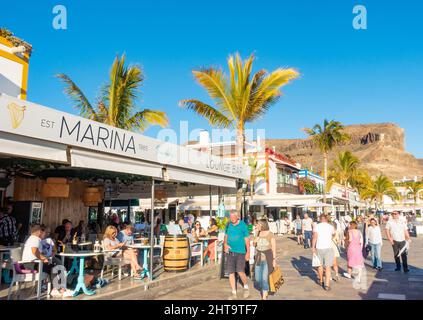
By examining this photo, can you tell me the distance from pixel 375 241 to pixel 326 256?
145 inches

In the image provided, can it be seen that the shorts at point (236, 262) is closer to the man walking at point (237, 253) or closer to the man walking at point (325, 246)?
the man walking at point (237, 253)

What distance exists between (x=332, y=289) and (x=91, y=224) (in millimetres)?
9478

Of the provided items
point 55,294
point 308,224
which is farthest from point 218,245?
point 308,224

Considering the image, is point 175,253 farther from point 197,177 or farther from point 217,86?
point 217,86

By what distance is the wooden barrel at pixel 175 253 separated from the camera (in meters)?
8.87

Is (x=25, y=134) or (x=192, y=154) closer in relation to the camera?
(x=25, y=134)

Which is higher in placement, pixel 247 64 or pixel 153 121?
pixel 247 64

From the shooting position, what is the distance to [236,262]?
7.29 m

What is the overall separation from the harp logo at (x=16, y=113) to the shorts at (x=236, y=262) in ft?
14.4

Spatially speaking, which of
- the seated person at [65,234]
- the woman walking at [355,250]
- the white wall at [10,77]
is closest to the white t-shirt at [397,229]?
the woman walking at [355,250]

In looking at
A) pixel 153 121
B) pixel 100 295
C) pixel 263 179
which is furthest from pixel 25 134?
pixel 263 179

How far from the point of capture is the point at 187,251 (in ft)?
30.0

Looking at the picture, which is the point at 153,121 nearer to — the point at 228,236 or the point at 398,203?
the point at 228,236

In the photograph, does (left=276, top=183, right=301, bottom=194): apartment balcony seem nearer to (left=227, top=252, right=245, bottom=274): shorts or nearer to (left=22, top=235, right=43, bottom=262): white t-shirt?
(left=227, top=252, right=245, bottom=274): shorts
